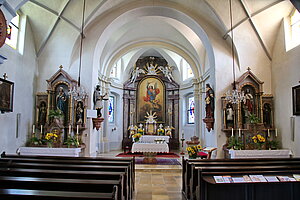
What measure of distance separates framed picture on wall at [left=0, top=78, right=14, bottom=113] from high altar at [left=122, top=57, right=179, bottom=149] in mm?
10195

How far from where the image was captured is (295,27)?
9461 millimetres

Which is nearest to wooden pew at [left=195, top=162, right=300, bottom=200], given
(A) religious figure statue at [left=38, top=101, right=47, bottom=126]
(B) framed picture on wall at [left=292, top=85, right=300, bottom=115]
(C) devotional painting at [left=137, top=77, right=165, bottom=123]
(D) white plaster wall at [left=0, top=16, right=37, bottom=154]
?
(B) framed picture on wall at [left=292, top=85, right=300, bottom=115]

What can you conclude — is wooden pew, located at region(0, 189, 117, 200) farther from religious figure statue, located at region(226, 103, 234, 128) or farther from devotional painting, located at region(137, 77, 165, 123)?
devotional painting, located at region(137, 77, 165, 123)

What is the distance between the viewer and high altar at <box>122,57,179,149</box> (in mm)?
18094

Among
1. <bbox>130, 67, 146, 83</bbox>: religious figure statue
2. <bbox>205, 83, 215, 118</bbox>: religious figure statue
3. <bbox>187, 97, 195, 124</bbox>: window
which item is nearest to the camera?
<bbox>205, 83, 215, 118</bbox>: religious figure statue

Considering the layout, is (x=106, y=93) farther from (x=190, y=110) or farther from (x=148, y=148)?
(x=190, y=110)

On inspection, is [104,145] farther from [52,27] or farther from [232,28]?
[232,28]

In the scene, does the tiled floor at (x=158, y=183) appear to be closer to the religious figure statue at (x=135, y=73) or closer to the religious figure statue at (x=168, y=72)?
the religious figure statue at (x=135, y=73)

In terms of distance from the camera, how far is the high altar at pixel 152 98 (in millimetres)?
18094

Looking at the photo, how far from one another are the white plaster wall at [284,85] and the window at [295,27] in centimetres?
39

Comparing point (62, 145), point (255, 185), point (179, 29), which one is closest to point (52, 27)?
point (62, 145)

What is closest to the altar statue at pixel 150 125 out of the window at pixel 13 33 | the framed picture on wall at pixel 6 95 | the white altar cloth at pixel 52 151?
the white altar cloth at pixel 52 151

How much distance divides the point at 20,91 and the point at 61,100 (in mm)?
1652

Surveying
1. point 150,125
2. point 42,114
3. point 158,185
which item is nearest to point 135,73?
point 150,125
